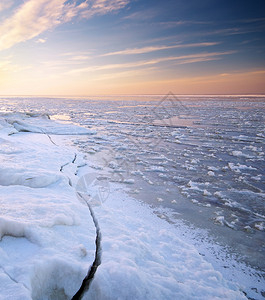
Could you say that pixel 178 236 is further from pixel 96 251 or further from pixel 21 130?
pixel 21 130

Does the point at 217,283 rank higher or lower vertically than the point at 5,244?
lower

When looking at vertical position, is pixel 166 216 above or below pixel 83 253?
below

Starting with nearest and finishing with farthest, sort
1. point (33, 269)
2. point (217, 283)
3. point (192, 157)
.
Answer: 1. point (33, 269)
2. point (217, 283)
3. point (192, 157)

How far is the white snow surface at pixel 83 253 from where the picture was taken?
59.7 inches

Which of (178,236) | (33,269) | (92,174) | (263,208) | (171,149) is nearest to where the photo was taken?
(33,269)

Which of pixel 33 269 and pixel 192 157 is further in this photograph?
pixel 192 157

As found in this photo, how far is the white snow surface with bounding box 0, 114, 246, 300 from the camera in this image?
4.98ft

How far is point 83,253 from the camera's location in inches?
71.4

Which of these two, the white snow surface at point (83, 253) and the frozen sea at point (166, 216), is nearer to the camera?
the white snow surface at point (83, 253)

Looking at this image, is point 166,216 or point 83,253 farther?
point 166,216

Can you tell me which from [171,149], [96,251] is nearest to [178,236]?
[96,251]

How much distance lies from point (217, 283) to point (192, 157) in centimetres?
452

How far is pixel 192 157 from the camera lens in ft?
20.3

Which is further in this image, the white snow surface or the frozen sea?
the frozen sea
